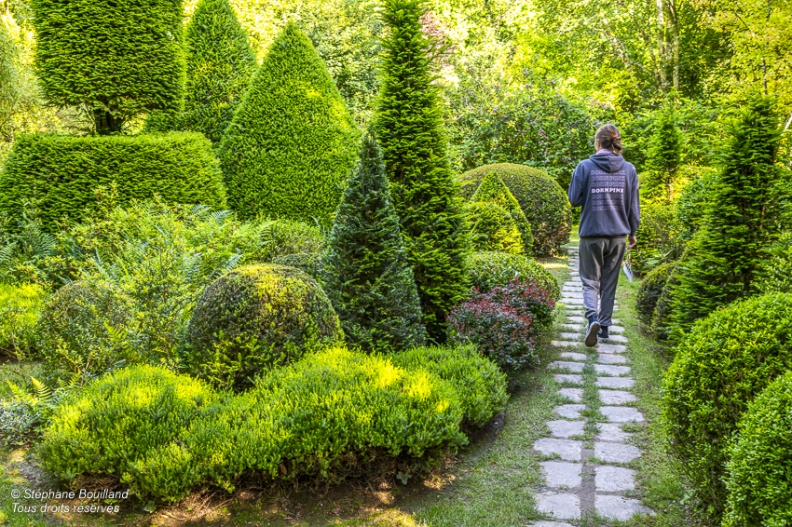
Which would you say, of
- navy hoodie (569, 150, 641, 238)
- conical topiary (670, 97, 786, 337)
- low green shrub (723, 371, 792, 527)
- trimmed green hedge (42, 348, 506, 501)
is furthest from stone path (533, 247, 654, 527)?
navy hoodie (569, 150, 641, 238)

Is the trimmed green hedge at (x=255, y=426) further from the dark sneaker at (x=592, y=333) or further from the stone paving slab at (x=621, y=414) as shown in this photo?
the dark sneaker at (x=592, y=333)

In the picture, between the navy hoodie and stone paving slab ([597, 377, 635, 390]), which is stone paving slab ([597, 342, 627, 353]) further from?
the navy hoodie

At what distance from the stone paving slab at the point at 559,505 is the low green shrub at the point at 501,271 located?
306cm

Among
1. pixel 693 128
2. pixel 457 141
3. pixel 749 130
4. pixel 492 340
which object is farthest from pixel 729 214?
pixel 457 141

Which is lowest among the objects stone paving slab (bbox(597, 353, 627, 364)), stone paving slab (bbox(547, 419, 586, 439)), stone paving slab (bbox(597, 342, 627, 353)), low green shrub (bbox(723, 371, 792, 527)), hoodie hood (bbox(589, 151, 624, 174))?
stone paving slab (bbox(597, 342, 627, 353))

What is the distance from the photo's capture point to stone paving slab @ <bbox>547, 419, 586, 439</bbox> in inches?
169

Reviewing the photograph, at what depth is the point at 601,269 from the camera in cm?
648

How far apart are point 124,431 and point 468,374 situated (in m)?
2.44

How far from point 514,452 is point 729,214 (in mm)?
2721

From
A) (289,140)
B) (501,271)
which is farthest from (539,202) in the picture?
(289,140)

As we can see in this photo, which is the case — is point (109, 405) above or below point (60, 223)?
below

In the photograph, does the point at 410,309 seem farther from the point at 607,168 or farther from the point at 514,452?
the point at 607,168

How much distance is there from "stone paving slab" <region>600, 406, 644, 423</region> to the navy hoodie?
7.34 feet

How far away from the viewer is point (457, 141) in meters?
18.0
